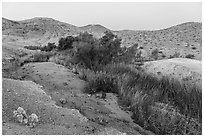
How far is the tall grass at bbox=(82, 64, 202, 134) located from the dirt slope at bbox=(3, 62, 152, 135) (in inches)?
11.8

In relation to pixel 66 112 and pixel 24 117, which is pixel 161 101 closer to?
pixel 66 112

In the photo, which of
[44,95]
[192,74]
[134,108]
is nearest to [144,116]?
[134,108]

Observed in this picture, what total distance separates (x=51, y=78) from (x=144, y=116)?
398 cm

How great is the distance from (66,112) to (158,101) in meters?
2.98

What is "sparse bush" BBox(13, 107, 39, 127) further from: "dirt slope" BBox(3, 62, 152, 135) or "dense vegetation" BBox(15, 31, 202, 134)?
"dense vegetation" BBox(15, 31, 202, 134)

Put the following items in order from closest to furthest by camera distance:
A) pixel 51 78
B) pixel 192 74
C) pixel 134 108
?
pixel 134 108, pixel 51 78, pixel 192 74

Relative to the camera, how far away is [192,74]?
1362 cm

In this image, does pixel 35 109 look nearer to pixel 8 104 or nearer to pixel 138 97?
pixel 8 104

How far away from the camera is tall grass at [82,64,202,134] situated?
720 centimetres

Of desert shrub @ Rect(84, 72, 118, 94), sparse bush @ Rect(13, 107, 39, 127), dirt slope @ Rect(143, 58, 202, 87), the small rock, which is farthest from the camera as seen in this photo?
dirt slope @ Rect(143, 58, 202, 87)

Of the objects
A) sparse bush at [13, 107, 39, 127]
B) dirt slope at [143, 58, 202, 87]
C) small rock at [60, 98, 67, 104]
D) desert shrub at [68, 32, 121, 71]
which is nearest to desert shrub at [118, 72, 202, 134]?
small rock at [60, 98, 67, 104]

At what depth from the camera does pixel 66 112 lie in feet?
22.2

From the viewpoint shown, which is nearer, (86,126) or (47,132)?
(47,132)

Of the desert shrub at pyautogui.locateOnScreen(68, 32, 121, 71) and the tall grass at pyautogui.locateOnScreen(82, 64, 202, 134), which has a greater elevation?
the desert shrub at pyautogui.locateOnScreen(68, 32, 121, 71)
